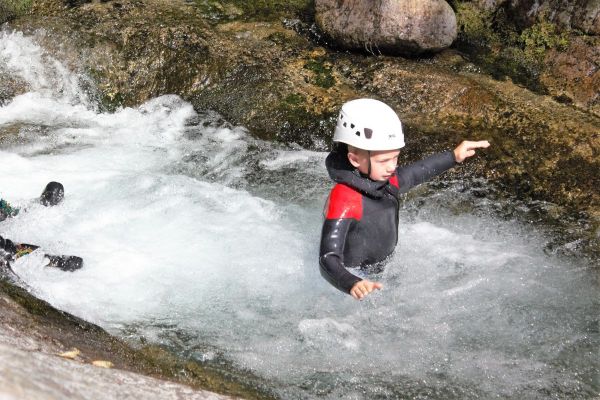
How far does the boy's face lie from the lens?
4.54 m

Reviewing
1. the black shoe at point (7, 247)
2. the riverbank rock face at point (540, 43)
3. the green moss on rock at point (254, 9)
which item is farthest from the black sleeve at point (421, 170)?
the green moss on rock at point (254, 9)

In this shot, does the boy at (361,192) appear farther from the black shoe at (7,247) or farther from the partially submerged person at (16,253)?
the black shoe at (7,247)

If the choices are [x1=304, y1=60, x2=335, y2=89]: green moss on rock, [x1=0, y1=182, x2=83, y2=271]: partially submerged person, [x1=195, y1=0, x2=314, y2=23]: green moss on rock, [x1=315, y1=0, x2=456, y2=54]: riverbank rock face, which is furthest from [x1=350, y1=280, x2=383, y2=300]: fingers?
[x1=195, y1=0, x2=314, y2=23]: green moss on rock

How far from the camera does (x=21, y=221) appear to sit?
6.10 m

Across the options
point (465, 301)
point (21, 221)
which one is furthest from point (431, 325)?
point (21, 221)

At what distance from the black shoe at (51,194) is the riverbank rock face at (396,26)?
380cm

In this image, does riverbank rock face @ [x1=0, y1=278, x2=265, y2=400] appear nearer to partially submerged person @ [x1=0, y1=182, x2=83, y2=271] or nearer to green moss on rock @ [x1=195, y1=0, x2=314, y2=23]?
partially submerged person @ [x1=0, y1=182, x2=83, y2=271]

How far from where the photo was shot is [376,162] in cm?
456

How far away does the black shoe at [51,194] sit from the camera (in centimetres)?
632

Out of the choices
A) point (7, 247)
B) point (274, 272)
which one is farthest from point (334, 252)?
point (7, 247)

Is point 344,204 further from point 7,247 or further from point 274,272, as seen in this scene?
point 7,247

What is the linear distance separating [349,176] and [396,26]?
12.9 feet

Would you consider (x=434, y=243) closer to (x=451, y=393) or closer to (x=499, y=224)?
(x=499, y=224)

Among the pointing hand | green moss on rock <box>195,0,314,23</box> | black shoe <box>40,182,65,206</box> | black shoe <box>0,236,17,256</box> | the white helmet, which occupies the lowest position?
black shoe <box>40,182,65,206</box>
